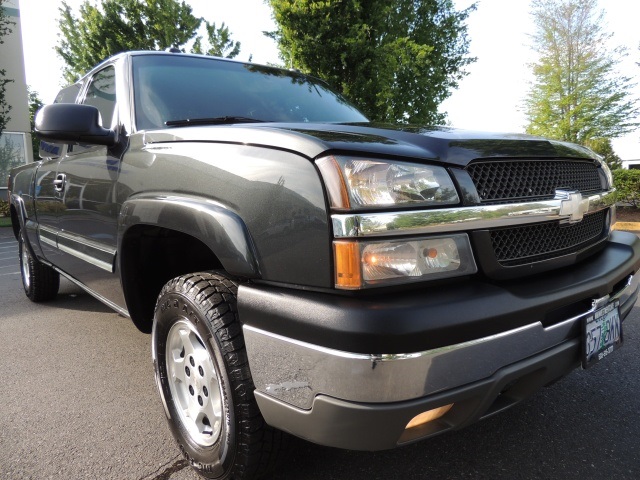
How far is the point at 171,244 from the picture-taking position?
7.54 feet

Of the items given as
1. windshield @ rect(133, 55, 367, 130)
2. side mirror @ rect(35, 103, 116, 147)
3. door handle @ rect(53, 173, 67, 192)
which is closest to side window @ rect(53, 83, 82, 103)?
door handle @ rect(53, 173, 67, 192)

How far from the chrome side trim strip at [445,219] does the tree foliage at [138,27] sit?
49.7 ft

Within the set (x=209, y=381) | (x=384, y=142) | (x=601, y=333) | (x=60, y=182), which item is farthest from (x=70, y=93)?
(x=601, y=333)

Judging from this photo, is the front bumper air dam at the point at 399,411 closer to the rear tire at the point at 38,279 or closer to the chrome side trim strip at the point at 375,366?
the chrome side trim strip at the point at 375,366

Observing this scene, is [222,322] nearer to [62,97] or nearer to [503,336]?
[503,336]

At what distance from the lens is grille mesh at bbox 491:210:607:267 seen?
154 centimetres

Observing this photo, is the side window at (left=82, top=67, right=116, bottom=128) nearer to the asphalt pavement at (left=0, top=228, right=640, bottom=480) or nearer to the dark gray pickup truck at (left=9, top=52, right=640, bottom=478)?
the dark gray pickup truck at (left=9, top=52, right=640, bottom=478)

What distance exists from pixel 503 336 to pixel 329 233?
22.8 inches

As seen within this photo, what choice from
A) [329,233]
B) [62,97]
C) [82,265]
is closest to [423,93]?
[62,97]

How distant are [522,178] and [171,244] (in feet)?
5.10

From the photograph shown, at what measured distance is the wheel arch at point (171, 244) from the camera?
60.2 inches

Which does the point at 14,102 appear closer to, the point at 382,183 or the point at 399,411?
the point at 382,183

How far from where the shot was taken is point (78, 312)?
4.33m

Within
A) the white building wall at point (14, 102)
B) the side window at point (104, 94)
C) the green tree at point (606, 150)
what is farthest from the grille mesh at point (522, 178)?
the white building wall at point (14, 102)
